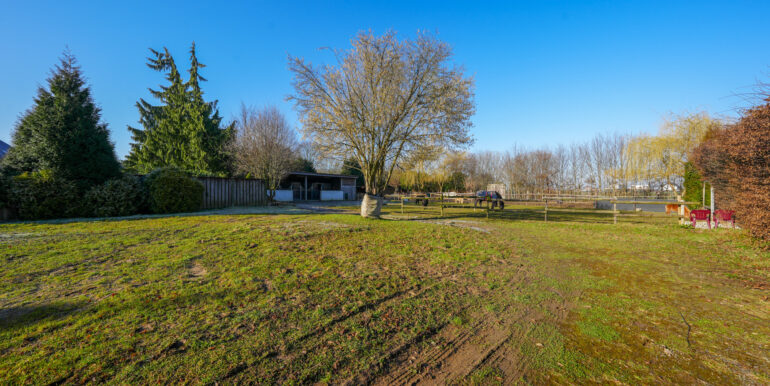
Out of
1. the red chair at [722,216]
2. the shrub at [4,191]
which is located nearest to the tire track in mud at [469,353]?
the red chair at [722,216]

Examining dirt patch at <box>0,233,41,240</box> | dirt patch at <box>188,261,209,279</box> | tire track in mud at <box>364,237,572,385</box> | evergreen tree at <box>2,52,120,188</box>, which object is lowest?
tire track in mud at <box>364,237,572,385</box>

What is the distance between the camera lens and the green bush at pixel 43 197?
948 cm

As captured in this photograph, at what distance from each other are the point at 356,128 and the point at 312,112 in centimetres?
188

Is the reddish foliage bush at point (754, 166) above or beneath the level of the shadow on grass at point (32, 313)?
above

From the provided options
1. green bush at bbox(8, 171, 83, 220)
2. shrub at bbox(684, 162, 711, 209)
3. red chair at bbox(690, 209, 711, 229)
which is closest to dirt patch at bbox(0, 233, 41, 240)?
green bush at bbox(8, 171, 83, 220)

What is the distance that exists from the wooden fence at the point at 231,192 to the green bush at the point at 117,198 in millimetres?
3338

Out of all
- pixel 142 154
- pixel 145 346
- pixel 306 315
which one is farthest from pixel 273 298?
pixel 142 154

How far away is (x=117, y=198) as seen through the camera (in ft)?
36.4

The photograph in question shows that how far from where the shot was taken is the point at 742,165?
6.11 meters

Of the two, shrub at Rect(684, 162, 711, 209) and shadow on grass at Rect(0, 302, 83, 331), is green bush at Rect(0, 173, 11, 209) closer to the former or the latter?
shadow on grass at Rect(0, 302, 83, 331)

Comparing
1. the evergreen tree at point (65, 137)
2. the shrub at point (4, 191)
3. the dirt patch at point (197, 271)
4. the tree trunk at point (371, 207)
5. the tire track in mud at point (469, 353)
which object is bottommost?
the tire track in mud at point (469, 353)

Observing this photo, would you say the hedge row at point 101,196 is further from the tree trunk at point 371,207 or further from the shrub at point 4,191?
the tree trunk at point 371,207

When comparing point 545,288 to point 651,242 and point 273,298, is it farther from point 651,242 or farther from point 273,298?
point 651,242

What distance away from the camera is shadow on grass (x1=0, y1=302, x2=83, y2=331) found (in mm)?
2464
